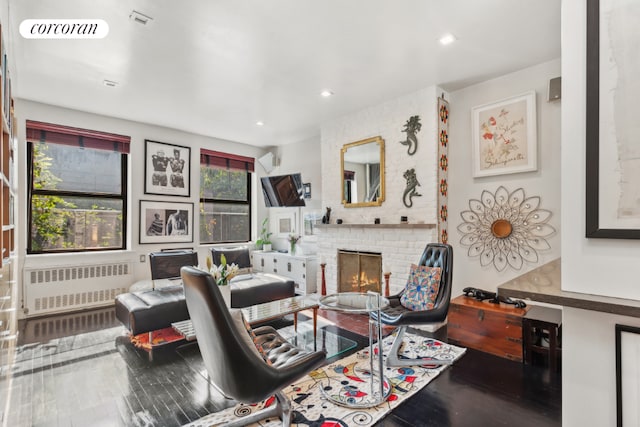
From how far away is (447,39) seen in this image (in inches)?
104

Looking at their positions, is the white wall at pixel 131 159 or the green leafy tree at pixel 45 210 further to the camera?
the green leafy tree at pixel 45 210

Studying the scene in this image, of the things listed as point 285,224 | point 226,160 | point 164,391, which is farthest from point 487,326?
point 226,160

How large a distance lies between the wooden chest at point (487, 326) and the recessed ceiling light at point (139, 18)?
368 centimetres

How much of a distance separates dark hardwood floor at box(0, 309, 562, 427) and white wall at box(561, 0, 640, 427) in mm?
995

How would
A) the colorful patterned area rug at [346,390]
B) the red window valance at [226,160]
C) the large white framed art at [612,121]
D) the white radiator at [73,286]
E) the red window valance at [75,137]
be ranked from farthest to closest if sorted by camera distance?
1. the red window valance at [226,160]
2. the red window valance at [75,137]
3. the white radiator at [73,286]
4. the colorful patterned area rug at [346,390]
5. the large white framed art at [612,121]

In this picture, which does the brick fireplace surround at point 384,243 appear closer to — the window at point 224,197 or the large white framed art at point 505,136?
the large white framed art at point 505,136

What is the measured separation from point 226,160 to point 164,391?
4432 millimetres

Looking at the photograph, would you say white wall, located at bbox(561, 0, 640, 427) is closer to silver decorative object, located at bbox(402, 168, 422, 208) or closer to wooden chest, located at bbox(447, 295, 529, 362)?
wooden chest, located at bbox(447, 295, 529, 362)

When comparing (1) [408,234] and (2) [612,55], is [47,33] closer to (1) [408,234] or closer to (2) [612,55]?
(2) [612,55]

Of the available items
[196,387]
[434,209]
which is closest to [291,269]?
[434,209]

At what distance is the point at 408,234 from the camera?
12.5ft

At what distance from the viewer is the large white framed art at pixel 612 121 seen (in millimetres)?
1016

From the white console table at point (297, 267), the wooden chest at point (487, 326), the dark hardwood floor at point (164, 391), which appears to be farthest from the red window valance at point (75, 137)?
the wooden chest at point (487, 326)

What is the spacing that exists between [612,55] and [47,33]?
3535 mm
